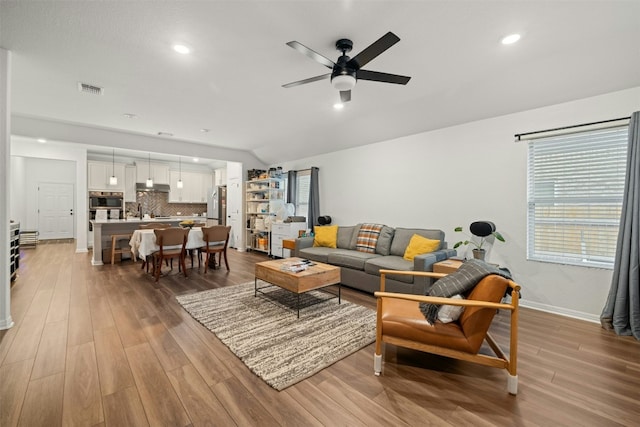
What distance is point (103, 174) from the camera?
25.4 feet

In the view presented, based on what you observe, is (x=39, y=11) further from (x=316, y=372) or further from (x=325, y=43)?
(x=316, y=372)

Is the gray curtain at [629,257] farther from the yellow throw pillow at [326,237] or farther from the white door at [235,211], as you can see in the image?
the white door at [235,211]

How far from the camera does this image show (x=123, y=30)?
7.34 ft

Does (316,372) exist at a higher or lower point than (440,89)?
lower

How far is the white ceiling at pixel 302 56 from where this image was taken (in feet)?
6.61

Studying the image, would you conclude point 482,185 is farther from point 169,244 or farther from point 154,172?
point 154,172

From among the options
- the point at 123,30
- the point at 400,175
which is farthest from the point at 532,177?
the point at 123,30

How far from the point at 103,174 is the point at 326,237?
712cm

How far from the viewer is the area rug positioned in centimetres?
214

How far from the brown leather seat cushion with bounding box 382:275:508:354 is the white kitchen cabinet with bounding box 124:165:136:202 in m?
8.97

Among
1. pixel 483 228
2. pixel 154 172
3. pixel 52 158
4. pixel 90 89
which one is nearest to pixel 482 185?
pixel 483 228

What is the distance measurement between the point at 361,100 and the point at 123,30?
8.90 ft

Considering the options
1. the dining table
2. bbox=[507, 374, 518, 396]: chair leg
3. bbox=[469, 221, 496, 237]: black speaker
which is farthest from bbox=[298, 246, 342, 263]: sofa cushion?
bbox=[507, 374, 518, 396]: chair leg

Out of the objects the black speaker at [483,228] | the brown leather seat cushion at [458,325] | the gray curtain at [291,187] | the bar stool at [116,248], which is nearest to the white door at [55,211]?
the bar stool at [116,248]
